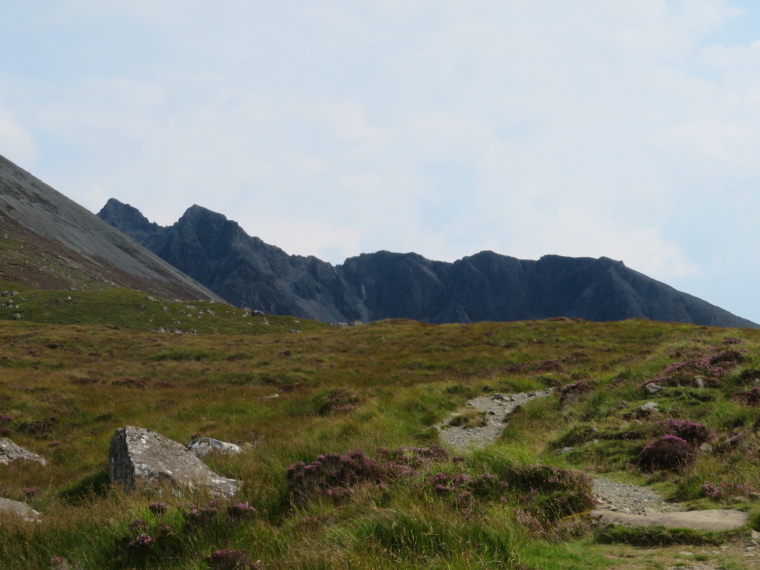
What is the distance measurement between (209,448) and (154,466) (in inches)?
145

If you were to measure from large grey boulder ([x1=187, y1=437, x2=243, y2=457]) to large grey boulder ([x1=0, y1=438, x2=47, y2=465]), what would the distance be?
549cm

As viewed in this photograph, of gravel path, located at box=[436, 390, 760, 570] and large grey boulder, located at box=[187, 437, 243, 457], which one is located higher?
gravel path, located at box=[436, 390, 760, 570]

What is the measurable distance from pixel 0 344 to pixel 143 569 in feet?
154

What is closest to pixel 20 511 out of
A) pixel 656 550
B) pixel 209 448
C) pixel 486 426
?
pixel 209 448

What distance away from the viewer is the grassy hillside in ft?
→ 19.6

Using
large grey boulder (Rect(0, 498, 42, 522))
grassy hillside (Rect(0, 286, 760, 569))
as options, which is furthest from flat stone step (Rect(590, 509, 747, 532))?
large grey boulder (Rect(0, 498, 42, 522))

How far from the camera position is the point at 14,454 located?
51.4 ft

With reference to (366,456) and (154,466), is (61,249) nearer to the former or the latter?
(154,466)

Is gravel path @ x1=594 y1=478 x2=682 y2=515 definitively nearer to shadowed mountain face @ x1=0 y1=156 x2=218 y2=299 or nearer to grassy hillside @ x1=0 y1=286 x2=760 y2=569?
grassy hillside @ x1=0 y1=286 x2=760 y2=569

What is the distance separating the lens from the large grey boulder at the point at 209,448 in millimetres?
13246

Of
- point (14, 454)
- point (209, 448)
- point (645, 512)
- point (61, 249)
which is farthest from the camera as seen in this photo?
point (61, 249)

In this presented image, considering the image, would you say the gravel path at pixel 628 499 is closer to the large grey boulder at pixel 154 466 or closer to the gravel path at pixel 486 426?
the gravel path at pixel 486 426

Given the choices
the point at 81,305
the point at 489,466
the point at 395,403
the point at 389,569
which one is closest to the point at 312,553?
the point at 389,569

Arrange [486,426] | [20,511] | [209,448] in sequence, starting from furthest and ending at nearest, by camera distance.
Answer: [486,426] → [209,448] → [20,511]
